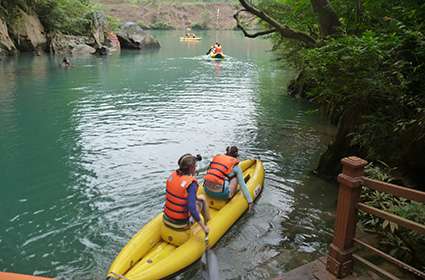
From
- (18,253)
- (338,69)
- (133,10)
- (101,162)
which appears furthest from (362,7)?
(133,10)

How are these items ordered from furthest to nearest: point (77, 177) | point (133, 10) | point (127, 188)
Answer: point (133, 10) < point (77, 177) < point (127, 188)

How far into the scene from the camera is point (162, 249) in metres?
5.33

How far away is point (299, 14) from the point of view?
1196cm

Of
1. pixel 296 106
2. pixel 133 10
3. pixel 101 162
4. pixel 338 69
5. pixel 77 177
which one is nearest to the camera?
pixel 338 69

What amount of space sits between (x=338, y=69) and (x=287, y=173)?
336cm

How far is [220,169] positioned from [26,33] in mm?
31775

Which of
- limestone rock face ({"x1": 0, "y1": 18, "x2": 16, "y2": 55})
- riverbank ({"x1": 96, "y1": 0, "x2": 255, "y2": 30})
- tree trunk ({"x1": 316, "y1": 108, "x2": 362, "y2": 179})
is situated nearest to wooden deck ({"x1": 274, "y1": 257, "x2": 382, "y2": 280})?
tree trunk ({"x1": 316, "y1": 108, "x2": 362, "y2": 179})

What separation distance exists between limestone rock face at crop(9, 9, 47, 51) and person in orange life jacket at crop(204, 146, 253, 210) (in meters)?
31.1

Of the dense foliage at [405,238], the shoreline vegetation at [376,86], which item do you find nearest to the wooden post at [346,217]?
the dense foliage at [405,238]

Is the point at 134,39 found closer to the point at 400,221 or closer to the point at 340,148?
the point at 340,148

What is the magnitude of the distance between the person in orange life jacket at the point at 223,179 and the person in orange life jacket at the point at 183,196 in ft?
3.96

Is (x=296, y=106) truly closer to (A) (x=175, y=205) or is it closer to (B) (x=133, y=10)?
(A) (x=175, y=205)

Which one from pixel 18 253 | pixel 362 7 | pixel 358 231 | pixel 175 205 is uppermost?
pixel 362 7

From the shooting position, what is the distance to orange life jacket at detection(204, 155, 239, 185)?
21.1 feet
